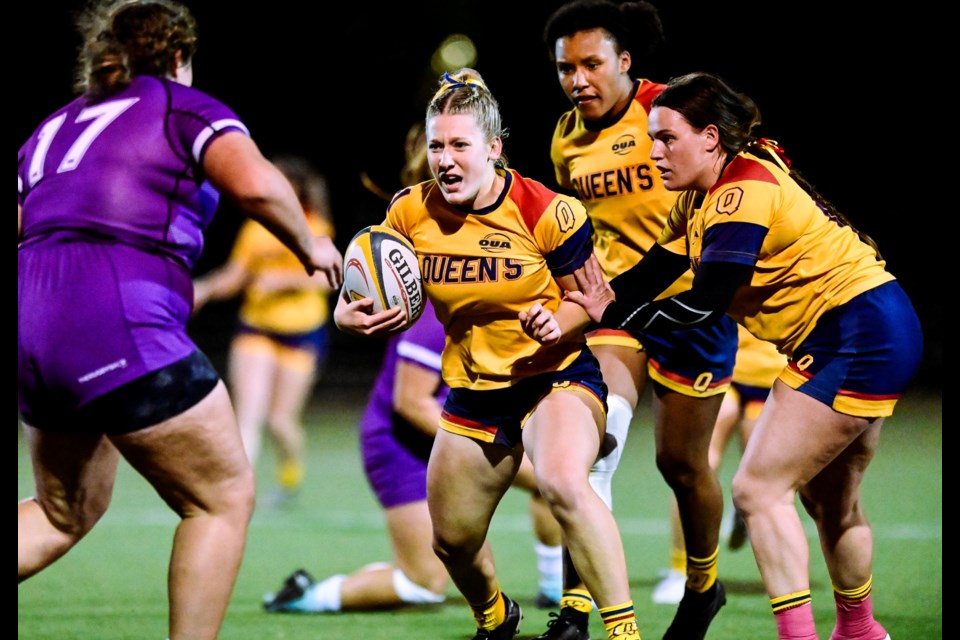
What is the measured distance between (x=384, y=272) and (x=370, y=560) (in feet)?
9.98

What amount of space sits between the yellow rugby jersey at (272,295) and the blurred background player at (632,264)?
4393mm

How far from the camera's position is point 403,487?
522 cm

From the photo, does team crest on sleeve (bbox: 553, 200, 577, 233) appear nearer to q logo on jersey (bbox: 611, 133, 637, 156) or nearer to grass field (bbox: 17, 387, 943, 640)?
q logo on jersey (bbox: 611, 133, 637, 156)

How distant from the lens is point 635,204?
4.74 metres

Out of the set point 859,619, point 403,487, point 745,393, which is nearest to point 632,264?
point 403,487

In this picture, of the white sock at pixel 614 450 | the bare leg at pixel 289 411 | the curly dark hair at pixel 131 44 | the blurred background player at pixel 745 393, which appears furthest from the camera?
the bare leg at pixel 289 411

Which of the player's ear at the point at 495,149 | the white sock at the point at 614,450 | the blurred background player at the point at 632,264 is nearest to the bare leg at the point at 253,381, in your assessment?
the blurred background player at the point at 632,264

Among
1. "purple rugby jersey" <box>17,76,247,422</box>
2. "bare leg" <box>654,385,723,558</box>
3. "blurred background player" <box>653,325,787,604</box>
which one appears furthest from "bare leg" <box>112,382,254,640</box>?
"blurred background player" <box>653,325,787,604</box>

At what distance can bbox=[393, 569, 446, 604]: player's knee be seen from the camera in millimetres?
5254

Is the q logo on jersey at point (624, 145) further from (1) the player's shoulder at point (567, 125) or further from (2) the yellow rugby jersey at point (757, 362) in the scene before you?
(2) the yellow rugby jersey at point (757, 362)

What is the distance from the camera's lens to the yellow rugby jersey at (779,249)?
3711 mm

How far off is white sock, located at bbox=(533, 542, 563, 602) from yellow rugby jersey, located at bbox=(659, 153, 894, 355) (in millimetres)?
1747

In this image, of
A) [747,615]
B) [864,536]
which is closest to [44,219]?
[864,536]

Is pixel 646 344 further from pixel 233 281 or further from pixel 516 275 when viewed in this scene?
pixel 233 281
